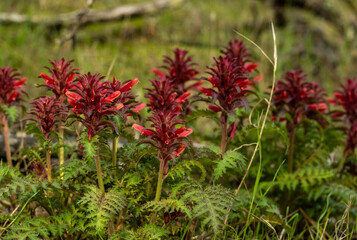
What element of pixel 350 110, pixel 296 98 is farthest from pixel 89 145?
pixel 350 110

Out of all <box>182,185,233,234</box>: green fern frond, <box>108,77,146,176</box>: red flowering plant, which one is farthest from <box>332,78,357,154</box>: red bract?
<box>108,77,146,176</box>: red flowering plant

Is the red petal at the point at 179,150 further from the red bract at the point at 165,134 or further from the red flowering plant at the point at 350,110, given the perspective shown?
the red flowering plant at the point at 350,110

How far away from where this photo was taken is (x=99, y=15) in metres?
6.75

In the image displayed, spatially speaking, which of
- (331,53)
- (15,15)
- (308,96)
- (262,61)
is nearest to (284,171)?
(308,96)

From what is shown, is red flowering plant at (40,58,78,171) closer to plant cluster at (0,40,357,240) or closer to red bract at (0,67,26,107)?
plant cluster at (0,40,357,240)

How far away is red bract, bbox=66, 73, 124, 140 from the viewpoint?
1901mm

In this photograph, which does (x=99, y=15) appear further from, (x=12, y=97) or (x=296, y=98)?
(x=296, y=98)

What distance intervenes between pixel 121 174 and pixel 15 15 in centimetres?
515

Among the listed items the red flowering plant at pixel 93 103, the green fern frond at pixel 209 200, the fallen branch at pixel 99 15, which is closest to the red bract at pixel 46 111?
the red flowering plant at pixel 93 103

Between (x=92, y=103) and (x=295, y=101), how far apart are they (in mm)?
1493

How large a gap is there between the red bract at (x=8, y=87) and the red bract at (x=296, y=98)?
5.54 feet

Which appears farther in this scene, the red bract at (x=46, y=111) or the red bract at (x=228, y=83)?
the red bract at (x=228, y=83)

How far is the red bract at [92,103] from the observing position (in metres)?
1.90

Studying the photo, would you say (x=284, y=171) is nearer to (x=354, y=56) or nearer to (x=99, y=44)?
(x=99, y=44)
